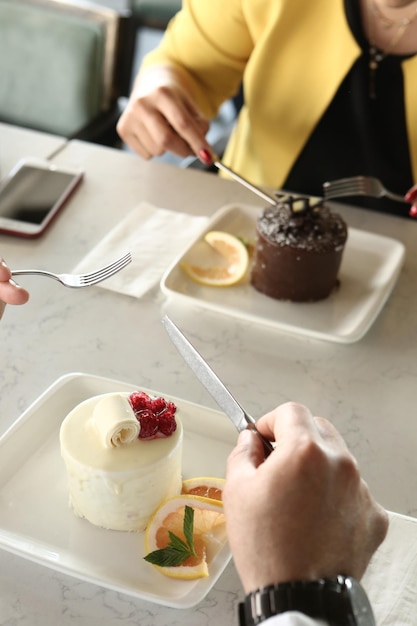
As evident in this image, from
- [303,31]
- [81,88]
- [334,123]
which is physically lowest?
[81,88]

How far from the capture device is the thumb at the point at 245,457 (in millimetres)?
861

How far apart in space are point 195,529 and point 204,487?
0.25 feet

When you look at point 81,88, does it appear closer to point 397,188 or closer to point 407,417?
point 397,188

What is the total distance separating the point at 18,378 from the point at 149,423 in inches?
13.1

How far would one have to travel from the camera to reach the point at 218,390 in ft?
3.30

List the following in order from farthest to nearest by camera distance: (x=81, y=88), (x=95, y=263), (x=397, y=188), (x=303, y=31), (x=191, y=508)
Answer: (x=81, y=88) → (x=397, y=188) → (x=303, y=31) → (x=95, y=263) → (x=191, y=508)

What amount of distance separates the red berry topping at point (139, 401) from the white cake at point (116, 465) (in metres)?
0.02

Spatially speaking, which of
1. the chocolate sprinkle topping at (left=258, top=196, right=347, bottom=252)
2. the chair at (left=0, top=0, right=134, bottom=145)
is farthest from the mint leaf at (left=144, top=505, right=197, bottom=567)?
the chair at (left=0, top=0, right=134, bottom=145)

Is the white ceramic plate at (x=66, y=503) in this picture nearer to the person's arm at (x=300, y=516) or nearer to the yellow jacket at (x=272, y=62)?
the person's arm at (x=300, y=516)

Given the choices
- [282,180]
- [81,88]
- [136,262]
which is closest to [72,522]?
[136,262]

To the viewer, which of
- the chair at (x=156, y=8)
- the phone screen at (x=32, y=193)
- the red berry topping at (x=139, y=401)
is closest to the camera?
the red berry topping at (x=139, y=401)

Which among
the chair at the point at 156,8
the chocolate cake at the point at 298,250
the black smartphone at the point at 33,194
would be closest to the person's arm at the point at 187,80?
the black smartphone at the point at 33,194

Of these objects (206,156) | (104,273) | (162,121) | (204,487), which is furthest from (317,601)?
(162,121)

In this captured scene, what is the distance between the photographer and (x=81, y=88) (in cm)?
227
